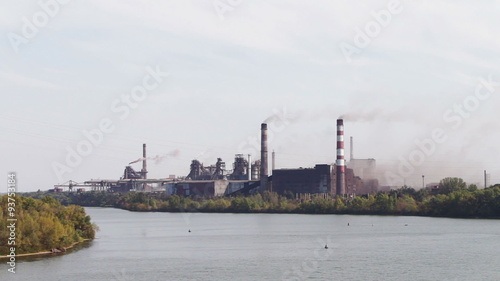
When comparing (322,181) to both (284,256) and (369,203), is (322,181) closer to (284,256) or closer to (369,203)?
(369,203)

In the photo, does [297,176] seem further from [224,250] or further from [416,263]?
[416,263]

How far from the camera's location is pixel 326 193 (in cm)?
7788

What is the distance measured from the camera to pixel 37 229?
30906 millimetres

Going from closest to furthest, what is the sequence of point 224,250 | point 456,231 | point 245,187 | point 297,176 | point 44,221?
point 44,221 < point 224,250 < point 456,231 < point 297,176 < point 245,187

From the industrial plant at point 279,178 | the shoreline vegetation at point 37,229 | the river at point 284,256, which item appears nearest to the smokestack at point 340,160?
the industrial plant at point 279,178

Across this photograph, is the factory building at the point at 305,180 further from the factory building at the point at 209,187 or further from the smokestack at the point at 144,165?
the smokestack at the point at 144,165

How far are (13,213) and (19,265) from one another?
148 inches

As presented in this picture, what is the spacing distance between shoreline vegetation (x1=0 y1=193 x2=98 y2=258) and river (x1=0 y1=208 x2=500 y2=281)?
1.06 meters

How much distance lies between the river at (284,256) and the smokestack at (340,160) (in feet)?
78.2

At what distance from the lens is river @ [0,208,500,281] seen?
2573 cm

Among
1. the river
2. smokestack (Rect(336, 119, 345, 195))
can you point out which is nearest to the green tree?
smokestack (Rect(336, 119, 345, 195))

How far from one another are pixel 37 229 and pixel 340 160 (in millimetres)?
43905

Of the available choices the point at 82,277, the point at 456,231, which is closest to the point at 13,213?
the point at 82,277

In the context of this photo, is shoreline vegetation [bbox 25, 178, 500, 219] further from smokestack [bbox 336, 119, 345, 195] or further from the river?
the river
